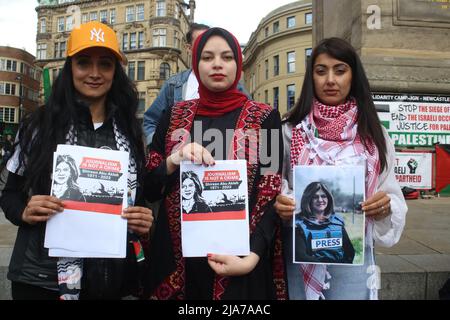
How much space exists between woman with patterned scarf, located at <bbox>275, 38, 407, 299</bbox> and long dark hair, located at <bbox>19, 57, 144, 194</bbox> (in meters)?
0.88

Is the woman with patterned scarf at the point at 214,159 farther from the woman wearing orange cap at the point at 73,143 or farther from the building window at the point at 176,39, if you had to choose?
the building window at the point at 176,39

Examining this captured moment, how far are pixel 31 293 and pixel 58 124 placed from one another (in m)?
0.81

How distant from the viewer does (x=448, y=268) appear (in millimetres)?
3080

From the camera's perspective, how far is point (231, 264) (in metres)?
1.54

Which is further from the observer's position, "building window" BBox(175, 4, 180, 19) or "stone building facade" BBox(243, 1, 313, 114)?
"building window" BBox(175, 4, 180, 19)

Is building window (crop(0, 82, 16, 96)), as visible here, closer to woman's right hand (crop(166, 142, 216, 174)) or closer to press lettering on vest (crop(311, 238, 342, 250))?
woman's right hand (crop(166, 142, 216, 174))

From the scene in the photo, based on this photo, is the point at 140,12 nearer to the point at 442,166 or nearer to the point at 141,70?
the point at 141,70

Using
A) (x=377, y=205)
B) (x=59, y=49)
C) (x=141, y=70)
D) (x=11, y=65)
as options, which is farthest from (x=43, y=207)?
(x=11, y=65)

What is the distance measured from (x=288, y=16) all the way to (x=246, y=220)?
4938 centimetres

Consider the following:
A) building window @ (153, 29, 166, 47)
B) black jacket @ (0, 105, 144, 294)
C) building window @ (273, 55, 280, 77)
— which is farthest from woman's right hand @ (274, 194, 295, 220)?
building window @ (153, 29, 166, 47)

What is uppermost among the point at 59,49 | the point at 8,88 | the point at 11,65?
the point at 59,49

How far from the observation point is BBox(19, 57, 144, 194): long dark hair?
5.46ft

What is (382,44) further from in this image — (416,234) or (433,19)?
(416,234)

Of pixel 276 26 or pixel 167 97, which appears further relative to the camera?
pixel 276 26
